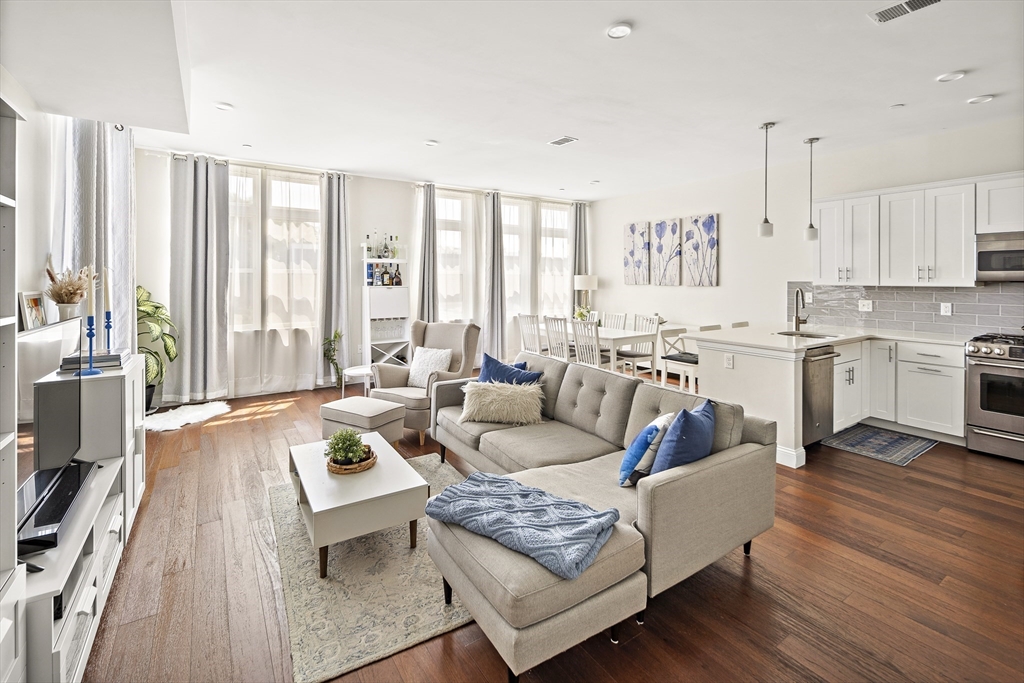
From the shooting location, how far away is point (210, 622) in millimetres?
2104

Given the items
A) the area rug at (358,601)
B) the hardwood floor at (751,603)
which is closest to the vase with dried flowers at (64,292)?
the hardwood floor at (751,603)

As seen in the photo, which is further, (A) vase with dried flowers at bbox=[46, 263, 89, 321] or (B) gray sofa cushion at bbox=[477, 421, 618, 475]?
(B) gray sofa cushion at bbox=[477, 421, 618, 475]

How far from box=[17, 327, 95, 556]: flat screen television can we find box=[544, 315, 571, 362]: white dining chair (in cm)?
415

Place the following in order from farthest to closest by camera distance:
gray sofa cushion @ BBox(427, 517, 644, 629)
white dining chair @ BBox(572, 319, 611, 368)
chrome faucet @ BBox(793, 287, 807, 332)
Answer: white dining chair @ BBox(572, 319, 611, 368), chrome faucet @ BBox(793, 287, 807, 332), gray sofa cushion @ BBox(427, 517, 644, 629)

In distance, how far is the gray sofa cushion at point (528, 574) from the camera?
1630 millimetres

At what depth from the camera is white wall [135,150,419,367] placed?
5.45 metres

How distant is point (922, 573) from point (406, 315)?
17.7 feet

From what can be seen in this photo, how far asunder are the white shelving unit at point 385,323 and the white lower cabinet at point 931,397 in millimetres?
4992

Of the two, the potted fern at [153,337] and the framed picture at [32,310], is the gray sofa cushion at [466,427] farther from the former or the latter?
the potted fern at [153,337]

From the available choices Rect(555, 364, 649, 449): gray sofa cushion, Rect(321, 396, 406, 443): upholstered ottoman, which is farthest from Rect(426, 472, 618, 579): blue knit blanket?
Rect(321, 396, 406, 443): upholstered ottoman

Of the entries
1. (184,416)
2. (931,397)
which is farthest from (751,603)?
(184,416)

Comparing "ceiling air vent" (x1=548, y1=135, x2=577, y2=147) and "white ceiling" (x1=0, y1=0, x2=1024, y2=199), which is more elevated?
"ceiling air vent" (x1=548, y1=135, x2=577, y2=147)

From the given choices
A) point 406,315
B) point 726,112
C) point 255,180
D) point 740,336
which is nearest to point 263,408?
point 406,315

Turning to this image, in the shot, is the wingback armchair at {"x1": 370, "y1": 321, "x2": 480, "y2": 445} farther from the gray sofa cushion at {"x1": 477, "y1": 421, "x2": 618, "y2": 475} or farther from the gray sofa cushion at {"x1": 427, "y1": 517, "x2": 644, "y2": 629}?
the gray sofa cushion at {"x1": 427, "y1": 517, "x2": 644, "y2": 629}
